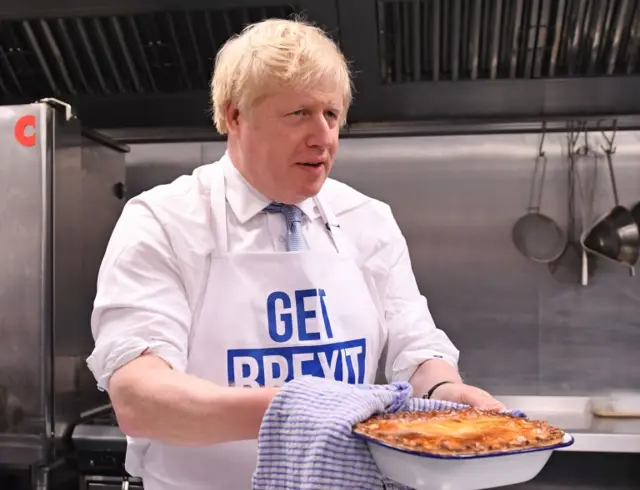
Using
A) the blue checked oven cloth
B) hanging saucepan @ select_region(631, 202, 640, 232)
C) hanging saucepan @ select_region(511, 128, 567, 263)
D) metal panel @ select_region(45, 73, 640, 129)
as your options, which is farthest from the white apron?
hanging saucepan @ select_region(631, 202, 640, 232)

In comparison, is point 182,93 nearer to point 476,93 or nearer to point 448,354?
point 476,93

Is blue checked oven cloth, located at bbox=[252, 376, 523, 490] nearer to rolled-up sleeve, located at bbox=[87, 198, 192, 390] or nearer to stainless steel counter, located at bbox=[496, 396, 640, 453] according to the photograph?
rolled-up sleeve, located at bbox=[87, 198, 192, 390]

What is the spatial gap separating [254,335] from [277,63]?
43 centimetres

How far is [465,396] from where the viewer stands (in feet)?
3.90

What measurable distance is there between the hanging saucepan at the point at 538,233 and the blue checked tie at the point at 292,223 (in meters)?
1.65

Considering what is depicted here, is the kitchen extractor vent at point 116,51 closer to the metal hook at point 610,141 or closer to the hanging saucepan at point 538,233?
the hanging saucepan at point 538,233

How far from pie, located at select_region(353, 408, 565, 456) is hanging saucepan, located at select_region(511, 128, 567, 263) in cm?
189

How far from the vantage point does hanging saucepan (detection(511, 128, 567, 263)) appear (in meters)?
2.80

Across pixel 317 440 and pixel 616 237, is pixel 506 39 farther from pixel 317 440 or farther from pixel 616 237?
pixel 317 440

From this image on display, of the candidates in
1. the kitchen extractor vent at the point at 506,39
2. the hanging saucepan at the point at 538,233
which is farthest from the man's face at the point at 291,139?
the hanging saucepan at the point at 538,233

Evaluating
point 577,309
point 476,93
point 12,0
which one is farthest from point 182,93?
point 577,309

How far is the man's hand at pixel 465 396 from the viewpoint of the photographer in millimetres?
1158

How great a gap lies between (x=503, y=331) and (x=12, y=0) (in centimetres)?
204

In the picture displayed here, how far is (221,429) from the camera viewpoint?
100cm
